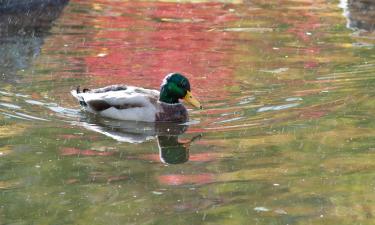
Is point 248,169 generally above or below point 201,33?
above

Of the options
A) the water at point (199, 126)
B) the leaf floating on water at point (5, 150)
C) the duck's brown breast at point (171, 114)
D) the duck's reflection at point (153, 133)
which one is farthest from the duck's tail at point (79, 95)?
the leaf floating on water at point (5, 150)

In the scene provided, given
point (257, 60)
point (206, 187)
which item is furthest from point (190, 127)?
point (257, 60)

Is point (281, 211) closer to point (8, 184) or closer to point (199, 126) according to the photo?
point (8, 184)

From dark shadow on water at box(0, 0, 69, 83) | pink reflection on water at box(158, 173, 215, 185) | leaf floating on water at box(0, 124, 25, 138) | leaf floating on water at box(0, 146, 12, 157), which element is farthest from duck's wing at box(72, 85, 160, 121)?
pink reflection on water at box(158, 173, 215, 185)

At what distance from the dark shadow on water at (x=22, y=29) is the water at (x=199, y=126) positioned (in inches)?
2.6

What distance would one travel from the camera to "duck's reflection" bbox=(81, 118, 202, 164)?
9.84 m

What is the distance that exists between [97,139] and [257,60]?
4.68 metres

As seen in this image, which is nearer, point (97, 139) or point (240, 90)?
point (97, 139)

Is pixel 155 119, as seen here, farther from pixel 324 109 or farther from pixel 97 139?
pixel 324 109

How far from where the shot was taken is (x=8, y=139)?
10359 mm

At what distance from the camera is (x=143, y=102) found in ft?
Result: 37.2

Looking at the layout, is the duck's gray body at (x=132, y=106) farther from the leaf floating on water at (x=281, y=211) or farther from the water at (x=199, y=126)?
the leaf floating on water at (x=281, y=211)

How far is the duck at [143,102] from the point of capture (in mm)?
11312

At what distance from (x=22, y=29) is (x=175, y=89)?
23.6 ft
